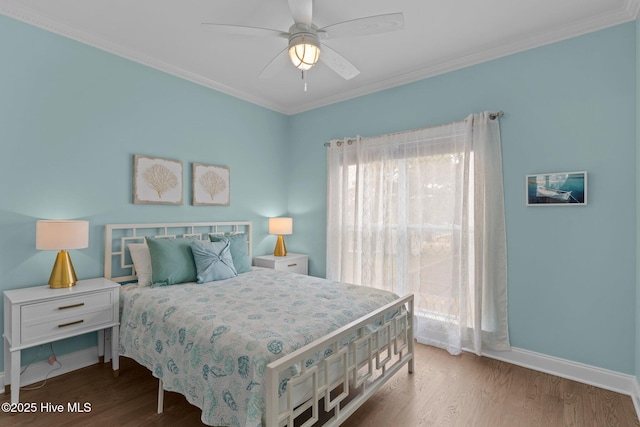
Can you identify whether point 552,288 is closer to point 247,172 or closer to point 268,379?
point 268,379

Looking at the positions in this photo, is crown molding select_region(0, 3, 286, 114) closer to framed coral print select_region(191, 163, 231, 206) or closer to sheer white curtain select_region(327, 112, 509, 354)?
framed coral print select_region(191, 163, 231, 206)

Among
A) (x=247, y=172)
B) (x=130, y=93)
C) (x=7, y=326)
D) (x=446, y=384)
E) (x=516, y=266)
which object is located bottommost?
(x=446, y=384)

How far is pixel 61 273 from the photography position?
247 centimetres

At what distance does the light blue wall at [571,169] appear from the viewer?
7.96ft

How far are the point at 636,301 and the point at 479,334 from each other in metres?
1.14

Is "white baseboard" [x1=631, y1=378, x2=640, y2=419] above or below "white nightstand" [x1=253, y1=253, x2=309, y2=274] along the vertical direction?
below

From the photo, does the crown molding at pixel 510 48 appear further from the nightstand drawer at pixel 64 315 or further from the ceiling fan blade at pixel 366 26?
the nightstand drawer at pixel 64 315

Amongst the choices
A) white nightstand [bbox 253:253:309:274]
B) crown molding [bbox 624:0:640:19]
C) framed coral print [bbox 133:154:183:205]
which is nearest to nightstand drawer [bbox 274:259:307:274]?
white nightstand [bbox 253:253:309:274]

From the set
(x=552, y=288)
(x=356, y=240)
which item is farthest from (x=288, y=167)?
(x=552, y=288)

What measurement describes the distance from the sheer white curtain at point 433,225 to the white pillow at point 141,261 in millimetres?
2096

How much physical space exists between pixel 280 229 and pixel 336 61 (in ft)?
7.70

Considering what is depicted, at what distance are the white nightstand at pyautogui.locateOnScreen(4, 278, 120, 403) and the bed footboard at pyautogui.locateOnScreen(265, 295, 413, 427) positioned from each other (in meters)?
1.75

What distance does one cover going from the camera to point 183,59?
3.21m

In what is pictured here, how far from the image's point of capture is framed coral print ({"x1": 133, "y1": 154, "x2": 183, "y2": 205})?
10.3 ft
